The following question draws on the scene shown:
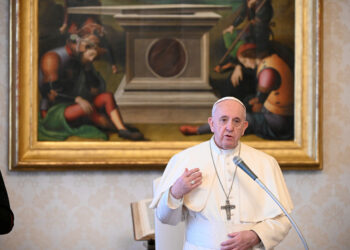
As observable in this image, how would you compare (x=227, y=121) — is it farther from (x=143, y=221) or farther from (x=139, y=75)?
(x=139, y=75)

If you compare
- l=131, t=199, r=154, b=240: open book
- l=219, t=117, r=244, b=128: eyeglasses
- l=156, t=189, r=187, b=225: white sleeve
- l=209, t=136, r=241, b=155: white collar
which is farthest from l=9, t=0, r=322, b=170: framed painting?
l=219, t=117, r=244, b=128: eyeglasses

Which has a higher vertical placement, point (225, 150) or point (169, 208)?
point (225, 150)

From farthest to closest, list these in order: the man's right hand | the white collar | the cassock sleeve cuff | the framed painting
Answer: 1. the framed painting
2. the white collar
3. the cassock sleeve cuff
4. the man's right hand

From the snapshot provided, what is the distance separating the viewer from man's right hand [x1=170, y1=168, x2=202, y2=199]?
312 cm

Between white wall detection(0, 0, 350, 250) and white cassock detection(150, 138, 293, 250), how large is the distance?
1.91 m

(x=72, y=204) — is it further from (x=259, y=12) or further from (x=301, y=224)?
(x=259, y=12)

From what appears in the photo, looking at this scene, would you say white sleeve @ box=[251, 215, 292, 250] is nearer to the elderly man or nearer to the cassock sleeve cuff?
the elderly man

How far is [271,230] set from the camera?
3.20 meters

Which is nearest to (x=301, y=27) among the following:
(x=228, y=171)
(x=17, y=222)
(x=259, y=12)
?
(x=259, y=12)

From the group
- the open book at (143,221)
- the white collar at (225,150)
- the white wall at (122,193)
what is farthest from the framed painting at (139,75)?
the white collar at (225,150)

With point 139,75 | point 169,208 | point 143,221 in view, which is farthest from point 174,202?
point 139,75

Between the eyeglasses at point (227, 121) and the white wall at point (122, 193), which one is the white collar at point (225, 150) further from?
the white wall at point (122, 193)

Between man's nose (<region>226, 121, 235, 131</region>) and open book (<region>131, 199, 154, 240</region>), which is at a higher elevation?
man's nose (<region>226, 121, 235, 131</region>)

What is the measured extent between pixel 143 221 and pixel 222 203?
1.42 meters
